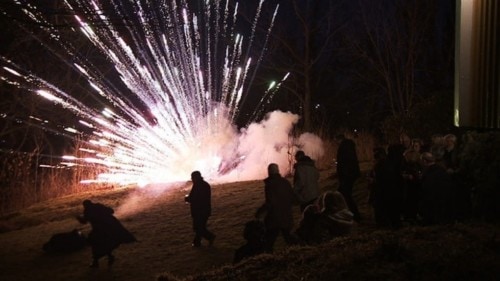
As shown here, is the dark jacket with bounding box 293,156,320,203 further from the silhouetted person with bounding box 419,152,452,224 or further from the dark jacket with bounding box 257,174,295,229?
the silhouetted person with bounding box 419,152,452,224

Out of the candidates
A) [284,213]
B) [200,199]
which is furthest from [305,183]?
[200,199]

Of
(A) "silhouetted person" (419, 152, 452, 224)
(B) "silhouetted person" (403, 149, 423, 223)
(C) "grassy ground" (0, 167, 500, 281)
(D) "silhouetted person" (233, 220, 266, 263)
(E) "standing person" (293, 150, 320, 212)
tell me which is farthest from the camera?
(E) "standing person" (293, 150, 320, 212)

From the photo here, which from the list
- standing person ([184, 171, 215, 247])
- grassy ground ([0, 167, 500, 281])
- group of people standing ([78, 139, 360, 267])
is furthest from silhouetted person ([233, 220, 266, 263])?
standing person ([184, 171, 215, 247])

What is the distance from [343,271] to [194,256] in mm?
5299

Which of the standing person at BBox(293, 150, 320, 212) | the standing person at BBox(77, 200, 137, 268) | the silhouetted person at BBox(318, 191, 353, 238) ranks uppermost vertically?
the standing person at BBox(293, 150, 320, 212)

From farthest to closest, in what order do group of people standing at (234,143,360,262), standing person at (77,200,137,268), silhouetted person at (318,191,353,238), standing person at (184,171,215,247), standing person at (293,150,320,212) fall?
1. standing person at (184,171,215,247)
2. standing person at (77,200,137,268)
3. standing person at (293,150,320,212)
4. silhouetted person at (318,191,353,238)
5. group of people standing at (234,143,360,262)

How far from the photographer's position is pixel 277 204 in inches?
404

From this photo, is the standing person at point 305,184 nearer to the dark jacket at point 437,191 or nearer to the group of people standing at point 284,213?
the group of people standing at point 284,213

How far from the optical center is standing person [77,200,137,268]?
11.9 meters

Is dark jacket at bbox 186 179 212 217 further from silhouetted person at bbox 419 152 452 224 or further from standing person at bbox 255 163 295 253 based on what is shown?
silhouetted person at bbox 419 152 452 224

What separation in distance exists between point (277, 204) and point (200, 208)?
8.43ft

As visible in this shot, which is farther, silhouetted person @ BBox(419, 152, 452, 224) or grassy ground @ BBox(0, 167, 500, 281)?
silhouetted person @ BBox(419, 152, 452, 224)

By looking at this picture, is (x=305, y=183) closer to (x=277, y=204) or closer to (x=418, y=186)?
(x=277, y=204)

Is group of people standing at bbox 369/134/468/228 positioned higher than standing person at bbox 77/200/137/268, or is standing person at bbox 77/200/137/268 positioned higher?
group of people standing at bbox 369/134/468/228
